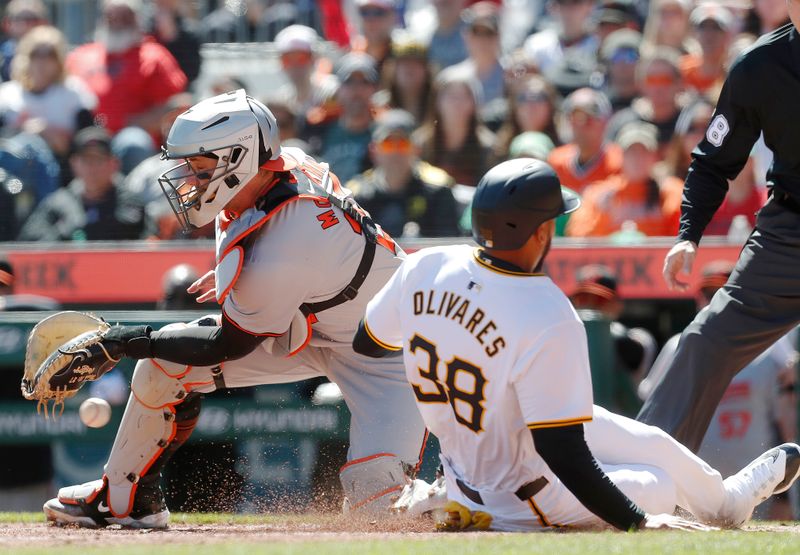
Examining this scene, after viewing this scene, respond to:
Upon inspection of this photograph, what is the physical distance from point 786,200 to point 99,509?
9.77 feet

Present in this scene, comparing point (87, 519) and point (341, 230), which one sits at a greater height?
point (341, 230)

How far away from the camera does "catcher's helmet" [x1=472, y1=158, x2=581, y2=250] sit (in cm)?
392

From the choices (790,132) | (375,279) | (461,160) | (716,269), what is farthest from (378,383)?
(461,160)

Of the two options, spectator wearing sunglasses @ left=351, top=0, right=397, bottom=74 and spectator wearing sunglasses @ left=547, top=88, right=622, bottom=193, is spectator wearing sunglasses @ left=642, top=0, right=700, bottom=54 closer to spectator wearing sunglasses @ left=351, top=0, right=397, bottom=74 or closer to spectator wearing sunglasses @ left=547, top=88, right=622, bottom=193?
spectator wearing sunglasses @ left=547, top=88, right=622, bottom=193

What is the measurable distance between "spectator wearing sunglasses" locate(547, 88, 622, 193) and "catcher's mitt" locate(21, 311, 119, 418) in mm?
4755

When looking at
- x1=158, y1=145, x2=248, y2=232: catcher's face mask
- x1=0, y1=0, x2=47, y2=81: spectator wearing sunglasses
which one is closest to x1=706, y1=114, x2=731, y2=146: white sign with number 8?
x1=158, y1=145, x2=248, y2=232: catcher's face mask

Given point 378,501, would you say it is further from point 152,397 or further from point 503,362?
point 503,362

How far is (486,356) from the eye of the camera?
390cm

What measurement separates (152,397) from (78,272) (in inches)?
144

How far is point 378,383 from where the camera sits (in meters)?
5.20

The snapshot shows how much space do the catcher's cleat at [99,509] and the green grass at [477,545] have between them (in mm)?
977

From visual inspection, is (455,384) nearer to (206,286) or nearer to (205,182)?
(205,182)

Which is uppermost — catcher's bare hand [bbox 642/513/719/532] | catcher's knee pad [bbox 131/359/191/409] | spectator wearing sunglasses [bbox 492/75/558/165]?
spectator wearing sunglasses [bbox 492/75/558/165]

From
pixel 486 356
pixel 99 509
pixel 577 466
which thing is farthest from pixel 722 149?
pixel 99 509
